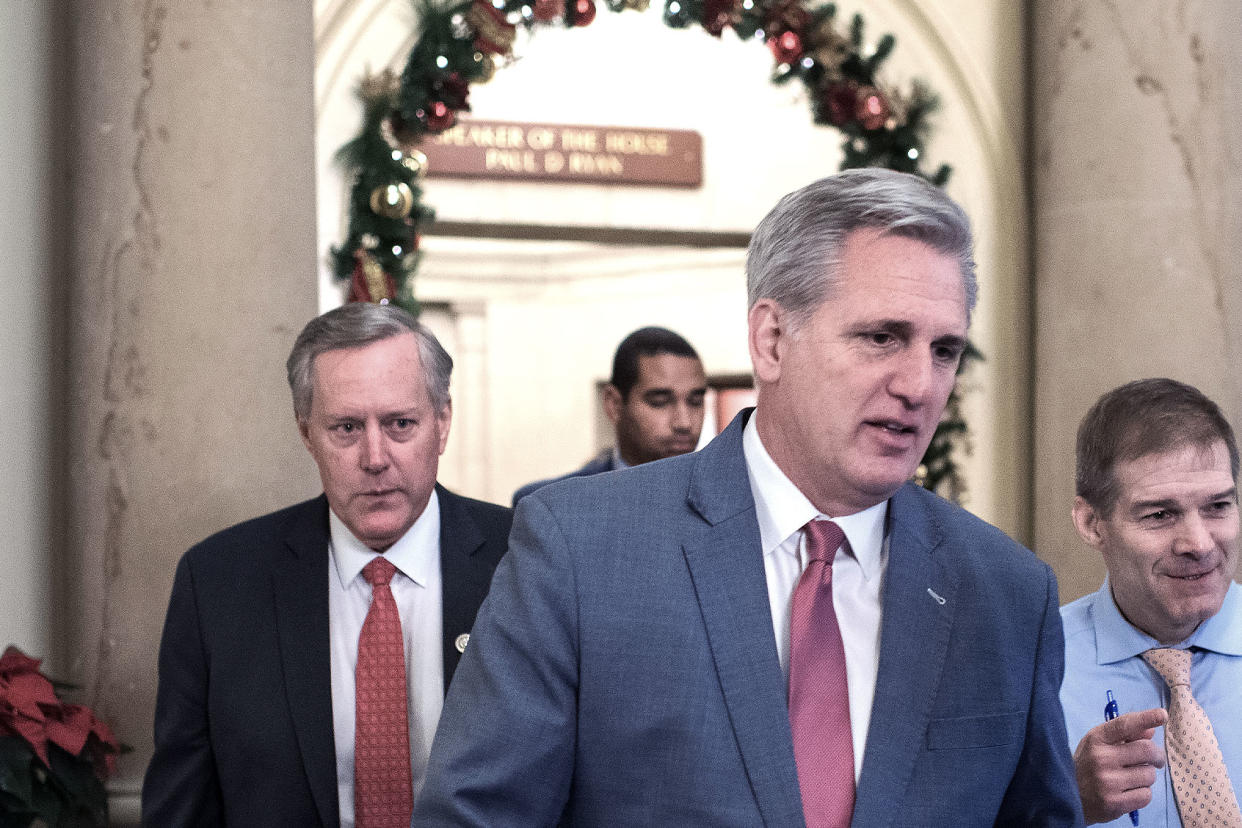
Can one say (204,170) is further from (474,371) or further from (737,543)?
(474,371)

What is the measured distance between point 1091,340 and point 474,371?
18.5 ft

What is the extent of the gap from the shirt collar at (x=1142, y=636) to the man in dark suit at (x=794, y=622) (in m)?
0.76

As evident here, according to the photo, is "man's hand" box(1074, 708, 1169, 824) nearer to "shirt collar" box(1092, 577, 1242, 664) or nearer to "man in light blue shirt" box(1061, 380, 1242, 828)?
"man in light blue shirt" box(1061, 380, 1242, 828)

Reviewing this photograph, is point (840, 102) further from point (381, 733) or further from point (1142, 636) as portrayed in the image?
point (381, 733)

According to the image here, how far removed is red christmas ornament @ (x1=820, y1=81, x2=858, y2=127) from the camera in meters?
5.62

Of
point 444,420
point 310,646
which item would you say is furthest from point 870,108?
point 310,646

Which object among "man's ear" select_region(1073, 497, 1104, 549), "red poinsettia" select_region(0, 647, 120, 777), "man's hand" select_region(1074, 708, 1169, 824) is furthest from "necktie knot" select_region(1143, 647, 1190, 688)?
"red poinsettia" select_region(0, 647, 120, 777)

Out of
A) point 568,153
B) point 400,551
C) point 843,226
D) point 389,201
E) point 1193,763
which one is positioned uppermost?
point 568,153

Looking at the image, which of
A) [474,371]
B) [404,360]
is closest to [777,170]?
[474,371]

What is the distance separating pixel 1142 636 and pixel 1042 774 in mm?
840

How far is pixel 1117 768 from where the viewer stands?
208 cm

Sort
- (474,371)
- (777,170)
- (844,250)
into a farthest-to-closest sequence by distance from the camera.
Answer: (474,371) < (777,170) < (844,250)

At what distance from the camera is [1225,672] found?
97.3 inches

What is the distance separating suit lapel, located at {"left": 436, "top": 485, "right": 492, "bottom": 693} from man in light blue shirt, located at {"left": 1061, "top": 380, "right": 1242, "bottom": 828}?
1.02 m
